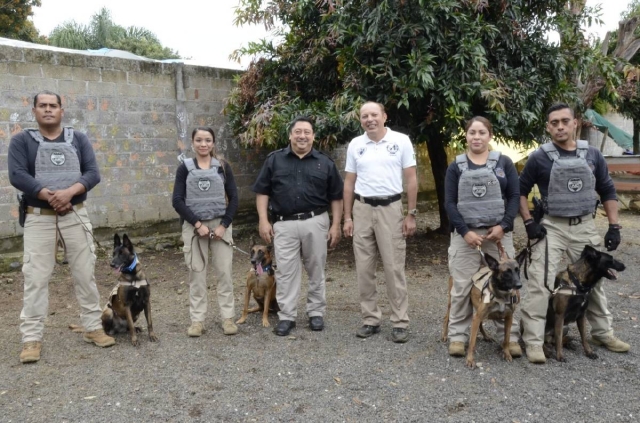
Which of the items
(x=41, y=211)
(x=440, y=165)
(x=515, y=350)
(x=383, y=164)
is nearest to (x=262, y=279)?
(x=383, y=164)

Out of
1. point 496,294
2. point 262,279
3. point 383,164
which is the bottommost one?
point 262,279

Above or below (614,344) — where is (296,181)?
above

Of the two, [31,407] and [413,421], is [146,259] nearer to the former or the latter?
[31,407]

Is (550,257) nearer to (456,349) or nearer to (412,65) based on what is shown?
(456,349)

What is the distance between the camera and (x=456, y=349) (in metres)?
4.46

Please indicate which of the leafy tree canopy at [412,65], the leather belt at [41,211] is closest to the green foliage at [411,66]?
the leafy tree canopy at [412,65]

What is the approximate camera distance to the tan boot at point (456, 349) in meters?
4.45

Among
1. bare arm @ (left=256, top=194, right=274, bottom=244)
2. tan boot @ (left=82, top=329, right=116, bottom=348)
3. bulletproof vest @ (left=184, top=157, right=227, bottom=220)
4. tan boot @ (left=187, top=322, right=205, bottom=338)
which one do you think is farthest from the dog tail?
bare arm @ (left=256, top=194, right=274, bottom=244)

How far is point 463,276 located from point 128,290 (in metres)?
2.78

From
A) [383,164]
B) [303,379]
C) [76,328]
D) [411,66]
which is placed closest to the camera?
[303,379]

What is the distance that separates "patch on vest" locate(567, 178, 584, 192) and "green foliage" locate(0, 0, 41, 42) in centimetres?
2279

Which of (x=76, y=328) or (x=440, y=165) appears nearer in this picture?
(x=76, y=328)

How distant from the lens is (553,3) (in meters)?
7.77

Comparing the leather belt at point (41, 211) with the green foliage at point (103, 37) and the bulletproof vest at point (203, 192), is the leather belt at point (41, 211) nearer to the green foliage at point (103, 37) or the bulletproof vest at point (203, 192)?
the bulletproof vest at point (203, 192)
